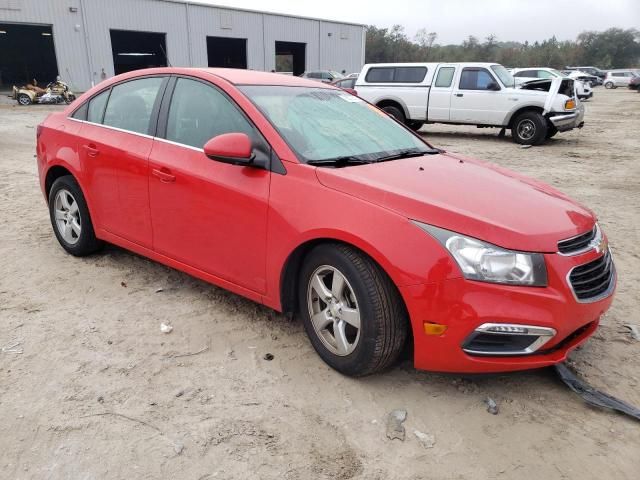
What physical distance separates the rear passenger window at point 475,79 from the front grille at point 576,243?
11.2m

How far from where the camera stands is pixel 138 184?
3730 mm

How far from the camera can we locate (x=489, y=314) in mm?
2418

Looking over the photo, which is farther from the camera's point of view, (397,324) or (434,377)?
(434,377)

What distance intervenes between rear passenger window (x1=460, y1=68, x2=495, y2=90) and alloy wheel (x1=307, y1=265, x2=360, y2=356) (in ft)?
38.1

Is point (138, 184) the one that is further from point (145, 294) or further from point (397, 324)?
point (397, 324)

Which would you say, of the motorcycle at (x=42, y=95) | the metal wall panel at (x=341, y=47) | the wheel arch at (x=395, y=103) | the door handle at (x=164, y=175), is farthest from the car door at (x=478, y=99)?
the metal wall panel at (x=341, y=47)

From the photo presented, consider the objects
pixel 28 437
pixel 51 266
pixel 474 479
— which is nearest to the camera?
pixel 474 479

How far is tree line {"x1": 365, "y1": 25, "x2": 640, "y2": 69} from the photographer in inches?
2815

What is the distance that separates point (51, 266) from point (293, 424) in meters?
2.93

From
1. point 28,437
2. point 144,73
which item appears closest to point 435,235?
point 28,437

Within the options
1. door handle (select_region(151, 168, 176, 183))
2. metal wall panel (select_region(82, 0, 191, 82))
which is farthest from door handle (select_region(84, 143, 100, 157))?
metal wall panel (select_region(82, 0, 191, 82))

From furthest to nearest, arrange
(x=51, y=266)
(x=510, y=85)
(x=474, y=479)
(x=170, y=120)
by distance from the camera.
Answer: (x=510, y=85) → (x=51, y=266) → (x=170, y=120) → (x=474, y=479)

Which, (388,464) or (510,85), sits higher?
(510,85)

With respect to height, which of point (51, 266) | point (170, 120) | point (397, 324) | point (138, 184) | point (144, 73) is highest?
point (144, 73)
